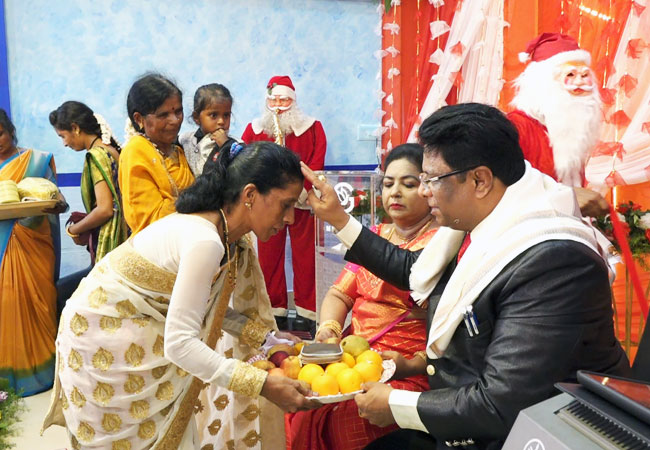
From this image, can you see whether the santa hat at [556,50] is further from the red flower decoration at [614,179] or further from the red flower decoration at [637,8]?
the red flower decoration at [614,179]

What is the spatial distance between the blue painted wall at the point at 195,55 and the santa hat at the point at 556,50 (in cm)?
327

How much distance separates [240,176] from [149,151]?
59.6 inches

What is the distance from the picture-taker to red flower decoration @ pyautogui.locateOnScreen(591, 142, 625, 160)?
343 cm

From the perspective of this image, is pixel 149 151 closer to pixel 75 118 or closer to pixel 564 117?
pixel 75 118

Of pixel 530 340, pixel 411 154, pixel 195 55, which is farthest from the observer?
pixel 195 55

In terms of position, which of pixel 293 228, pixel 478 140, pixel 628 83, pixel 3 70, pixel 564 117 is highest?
pixel 3 70

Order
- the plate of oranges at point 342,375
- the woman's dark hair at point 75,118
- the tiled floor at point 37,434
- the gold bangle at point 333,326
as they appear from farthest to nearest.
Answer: the woman's dark hair at point 75,118, the tiled floor at point 37,434, the gold bangle at point 333,326, the plate of oranges at point 342,375

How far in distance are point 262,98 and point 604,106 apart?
3853 millimetres

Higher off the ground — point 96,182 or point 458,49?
point 458,49

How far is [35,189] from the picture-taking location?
158 inches

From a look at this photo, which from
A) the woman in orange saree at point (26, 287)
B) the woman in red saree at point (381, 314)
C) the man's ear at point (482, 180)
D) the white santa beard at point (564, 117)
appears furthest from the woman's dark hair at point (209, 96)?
the man's ear at point (482, 180)

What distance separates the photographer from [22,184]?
405 centimetres

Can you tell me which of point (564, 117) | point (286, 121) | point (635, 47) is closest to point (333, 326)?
point (564, 117)

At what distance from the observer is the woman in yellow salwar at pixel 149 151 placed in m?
3.18
